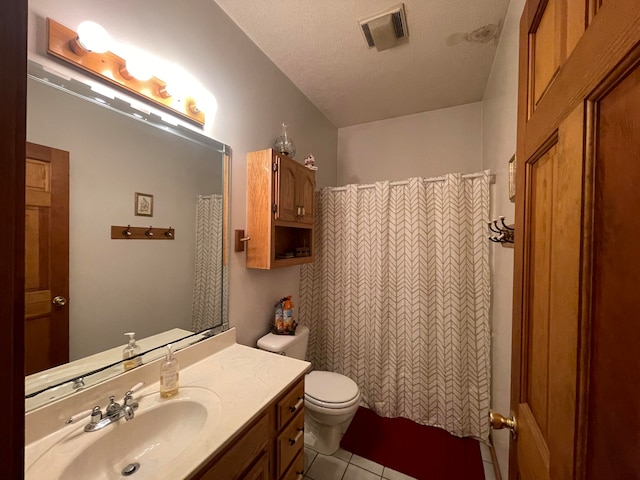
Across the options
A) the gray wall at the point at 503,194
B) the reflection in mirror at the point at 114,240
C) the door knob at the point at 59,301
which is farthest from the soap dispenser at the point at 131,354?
the gray wall at the point at 503,194

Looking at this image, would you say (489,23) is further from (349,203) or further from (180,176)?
(180,176)

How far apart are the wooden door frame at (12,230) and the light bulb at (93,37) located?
780 mm

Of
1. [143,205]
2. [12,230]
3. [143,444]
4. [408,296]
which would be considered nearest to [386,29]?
[143,205]

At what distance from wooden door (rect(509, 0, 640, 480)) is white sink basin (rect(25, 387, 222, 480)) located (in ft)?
2.70

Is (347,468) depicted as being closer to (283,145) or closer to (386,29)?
(283,145)

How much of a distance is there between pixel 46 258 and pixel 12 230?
74cm

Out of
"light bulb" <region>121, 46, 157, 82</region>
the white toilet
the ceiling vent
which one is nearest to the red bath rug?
the white toilet

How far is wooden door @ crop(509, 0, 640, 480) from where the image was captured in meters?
0.30

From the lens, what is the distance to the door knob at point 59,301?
823 millimetres

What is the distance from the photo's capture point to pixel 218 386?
39.4 inches

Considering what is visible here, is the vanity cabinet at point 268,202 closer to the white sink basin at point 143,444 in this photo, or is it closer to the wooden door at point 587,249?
the white sink basin at point 143,444

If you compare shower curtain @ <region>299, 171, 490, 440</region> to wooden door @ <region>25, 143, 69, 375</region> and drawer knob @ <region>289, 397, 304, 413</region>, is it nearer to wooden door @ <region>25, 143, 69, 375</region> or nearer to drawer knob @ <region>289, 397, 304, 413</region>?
drawer knob @ <region>289, 397, 304, 413</region>

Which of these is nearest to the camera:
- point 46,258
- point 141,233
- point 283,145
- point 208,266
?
point 46,258

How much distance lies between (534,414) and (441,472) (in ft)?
4.28
